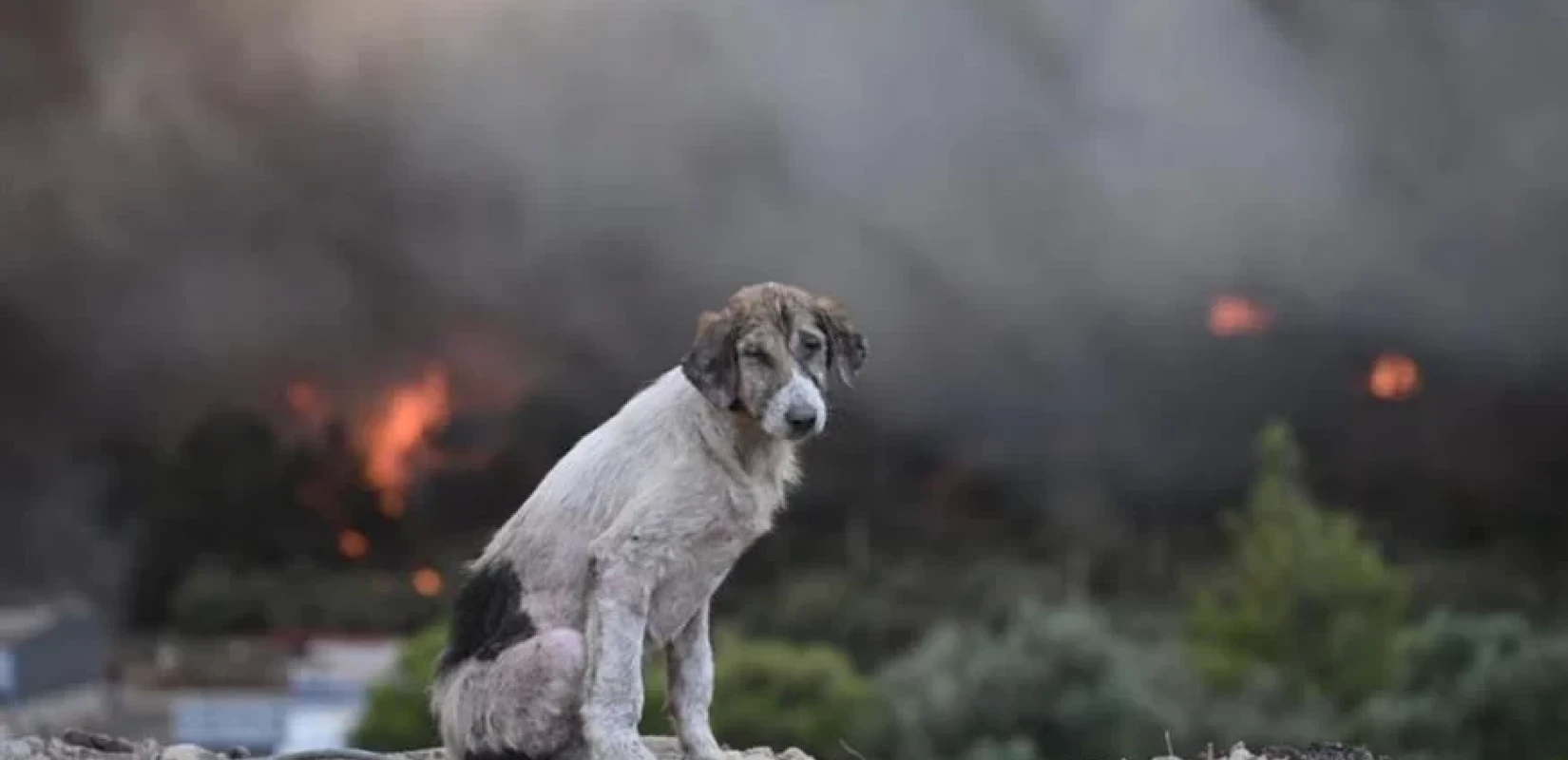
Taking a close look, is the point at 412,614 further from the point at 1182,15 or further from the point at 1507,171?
the point at 1507,171

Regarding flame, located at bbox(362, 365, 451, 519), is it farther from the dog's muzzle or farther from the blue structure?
the dog's muzzle

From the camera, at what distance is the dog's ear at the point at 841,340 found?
680 cm

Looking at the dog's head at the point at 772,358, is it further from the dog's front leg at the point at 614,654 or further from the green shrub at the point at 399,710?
the green shrub at the point at 399,710

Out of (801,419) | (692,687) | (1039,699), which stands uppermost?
(1039,699)

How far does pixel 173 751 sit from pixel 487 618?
1949 mm

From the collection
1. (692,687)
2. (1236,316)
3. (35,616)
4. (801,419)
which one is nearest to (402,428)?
(35,616)

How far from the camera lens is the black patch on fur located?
22.9 ft

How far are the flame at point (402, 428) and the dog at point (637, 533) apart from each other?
96.1 feet

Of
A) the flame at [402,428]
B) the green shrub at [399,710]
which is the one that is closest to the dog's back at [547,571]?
the green shrub at [399,710]

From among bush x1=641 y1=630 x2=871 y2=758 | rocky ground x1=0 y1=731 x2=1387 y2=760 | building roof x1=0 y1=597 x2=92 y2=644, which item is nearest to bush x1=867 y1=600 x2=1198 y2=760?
bush x1=641 y1=630 x2=871 y2=758

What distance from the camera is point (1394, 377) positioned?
3425cm

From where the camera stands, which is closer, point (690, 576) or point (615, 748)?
point (615, 748)

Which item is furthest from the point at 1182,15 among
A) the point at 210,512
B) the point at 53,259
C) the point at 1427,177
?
the point at 53,259

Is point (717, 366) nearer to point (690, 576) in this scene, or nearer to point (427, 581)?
point (690, 576)
